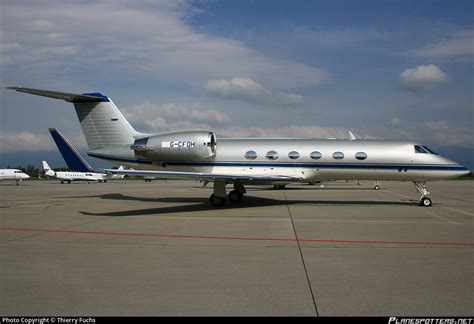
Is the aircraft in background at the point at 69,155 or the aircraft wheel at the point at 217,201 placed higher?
the aircraft in background at the point at 69,155

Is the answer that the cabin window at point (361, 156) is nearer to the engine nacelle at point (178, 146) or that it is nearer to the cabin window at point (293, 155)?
the cabin window at point (293, 155)

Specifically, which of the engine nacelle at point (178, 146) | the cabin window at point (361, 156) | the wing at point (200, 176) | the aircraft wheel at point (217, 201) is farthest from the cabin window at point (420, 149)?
the engine nacelle at point (178, 146)

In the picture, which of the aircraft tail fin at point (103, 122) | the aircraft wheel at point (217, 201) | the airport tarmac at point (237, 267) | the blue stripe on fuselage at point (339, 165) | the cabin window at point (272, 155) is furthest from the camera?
the aircraft tail fin at point (103, 122)

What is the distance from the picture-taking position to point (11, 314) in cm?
432

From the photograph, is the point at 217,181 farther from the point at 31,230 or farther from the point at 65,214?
the point at 31,230

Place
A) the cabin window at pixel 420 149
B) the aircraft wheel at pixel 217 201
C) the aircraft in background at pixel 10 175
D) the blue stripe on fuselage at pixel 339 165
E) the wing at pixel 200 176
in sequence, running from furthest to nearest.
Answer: the aircraft in background at pixel 10 175
the cabin window at pixel 420 149
the aircraft wheel at pixel 217 201
the blue stripe on fuselage at pixel 339 165
the wing at pixel 200 176

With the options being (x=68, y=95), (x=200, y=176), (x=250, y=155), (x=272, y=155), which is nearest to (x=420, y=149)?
(x=272, y=155)

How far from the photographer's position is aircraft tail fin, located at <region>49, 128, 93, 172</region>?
18386mm

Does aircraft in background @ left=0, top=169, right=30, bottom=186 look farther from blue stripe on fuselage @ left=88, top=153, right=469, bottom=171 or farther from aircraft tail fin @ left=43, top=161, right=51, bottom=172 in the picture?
blue stripe on fuselage @ left=88, top=153, right=469, bottom=171

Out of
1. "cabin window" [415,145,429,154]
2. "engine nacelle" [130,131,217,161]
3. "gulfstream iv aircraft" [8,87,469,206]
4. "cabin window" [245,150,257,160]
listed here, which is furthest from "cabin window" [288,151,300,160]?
"cabin window" [415,145,429,154]

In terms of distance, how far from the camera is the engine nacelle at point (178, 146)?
16.6 metres

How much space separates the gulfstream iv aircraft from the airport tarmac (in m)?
4.55

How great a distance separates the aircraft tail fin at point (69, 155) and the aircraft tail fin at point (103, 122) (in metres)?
1.44

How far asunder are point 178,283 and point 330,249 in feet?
11.5
